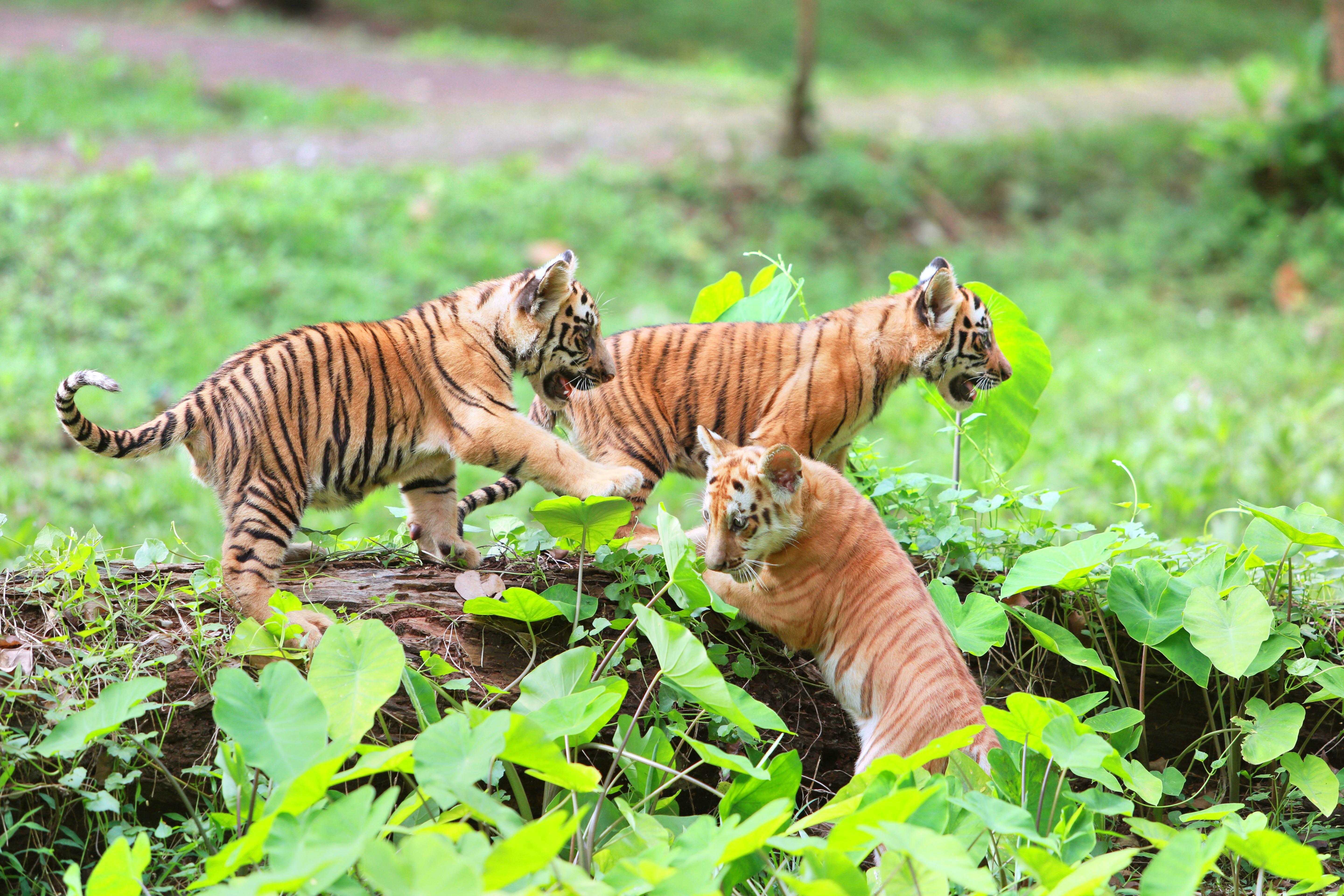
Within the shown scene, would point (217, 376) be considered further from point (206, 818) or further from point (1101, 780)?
point (1101, 780)

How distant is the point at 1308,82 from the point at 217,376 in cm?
1188

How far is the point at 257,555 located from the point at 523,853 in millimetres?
1466

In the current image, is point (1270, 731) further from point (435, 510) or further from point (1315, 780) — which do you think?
point (435, 510)

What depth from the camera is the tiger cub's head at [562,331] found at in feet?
12.1

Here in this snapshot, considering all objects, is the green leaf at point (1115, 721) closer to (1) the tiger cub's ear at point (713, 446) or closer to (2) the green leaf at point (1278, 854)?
(2) the green leaf at point (1278, 854)

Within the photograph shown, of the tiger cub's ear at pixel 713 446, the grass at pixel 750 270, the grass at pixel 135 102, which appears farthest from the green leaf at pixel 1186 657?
the grass at pixel 135 102

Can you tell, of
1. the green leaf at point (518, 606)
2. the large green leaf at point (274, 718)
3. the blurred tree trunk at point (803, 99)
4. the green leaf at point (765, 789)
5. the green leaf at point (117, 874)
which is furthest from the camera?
the blurred tree trunk at point (803, 99)

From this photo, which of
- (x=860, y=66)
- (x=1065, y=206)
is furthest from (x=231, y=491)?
(x=860, y=66)

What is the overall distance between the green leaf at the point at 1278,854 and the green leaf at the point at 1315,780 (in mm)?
750

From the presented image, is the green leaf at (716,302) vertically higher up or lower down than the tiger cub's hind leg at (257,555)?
higher up

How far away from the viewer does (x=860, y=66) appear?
18078mm

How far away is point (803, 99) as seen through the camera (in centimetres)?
1157

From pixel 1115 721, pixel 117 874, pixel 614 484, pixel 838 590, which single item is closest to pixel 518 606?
pixel 614 484

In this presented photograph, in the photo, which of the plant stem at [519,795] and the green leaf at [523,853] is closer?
the green leaf at [523,853]
